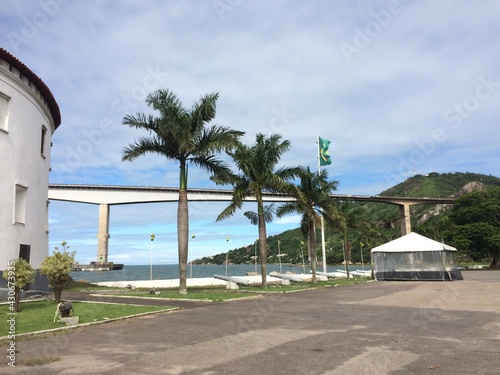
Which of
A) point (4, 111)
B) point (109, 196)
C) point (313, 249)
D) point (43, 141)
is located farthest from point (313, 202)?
point (109, 196)

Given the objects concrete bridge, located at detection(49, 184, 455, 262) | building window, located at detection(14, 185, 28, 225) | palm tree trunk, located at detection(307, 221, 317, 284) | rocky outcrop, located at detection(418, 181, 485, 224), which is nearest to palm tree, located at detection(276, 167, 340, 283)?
palm tree trunk, located at detection(307, 221, 317, 284)

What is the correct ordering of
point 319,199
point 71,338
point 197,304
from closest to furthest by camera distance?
point 71,338, point 197,304, point 319,199

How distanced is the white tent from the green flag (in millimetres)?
15427

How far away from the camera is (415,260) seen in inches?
1426

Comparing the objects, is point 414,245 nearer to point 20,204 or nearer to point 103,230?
point 20,204

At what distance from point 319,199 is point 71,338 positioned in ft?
86.8

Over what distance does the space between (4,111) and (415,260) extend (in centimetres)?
3306

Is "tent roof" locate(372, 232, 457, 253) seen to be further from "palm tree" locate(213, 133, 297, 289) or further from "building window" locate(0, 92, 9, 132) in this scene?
"building window" locate(0, 92, 9, 132)

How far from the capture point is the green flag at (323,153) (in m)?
50.5

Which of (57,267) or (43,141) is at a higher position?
(43,141)

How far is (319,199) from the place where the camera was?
3384 centimetres

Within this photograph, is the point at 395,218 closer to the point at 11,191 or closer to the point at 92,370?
the point at 11,191

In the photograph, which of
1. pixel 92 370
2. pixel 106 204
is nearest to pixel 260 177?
pixel 92 370

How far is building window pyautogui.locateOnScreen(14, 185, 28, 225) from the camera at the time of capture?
18753 millimetres
